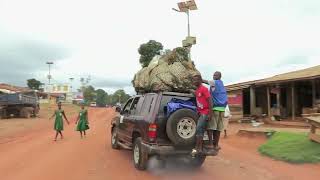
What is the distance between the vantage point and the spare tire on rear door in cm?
990

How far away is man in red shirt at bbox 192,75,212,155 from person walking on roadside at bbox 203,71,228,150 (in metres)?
0.23

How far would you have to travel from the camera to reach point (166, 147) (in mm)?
9953

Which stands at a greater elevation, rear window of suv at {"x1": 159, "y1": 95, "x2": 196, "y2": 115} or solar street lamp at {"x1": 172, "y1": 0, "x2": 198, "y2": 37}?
solar street lamp at {"x1": 172, "y1": 0, "x2": 198, "y2": 37}

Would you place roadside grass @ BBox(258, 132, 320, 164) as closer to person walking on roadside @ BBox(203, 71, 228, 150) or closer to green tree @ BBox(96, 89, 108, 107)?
person walking on roadside @ BBox(203, 71, 228, 150)

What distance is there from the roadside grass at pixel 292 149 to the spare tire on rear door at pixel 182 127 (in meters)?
3.37

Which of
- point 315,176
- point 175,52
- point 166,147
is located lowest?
point 315,176

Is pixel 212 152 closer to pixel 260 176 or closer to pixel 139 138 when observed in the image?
pixel 260 176

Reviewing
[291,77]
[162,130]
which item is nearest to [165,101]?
[162,130]

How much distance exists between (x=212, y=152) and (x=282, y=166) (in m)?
2.40

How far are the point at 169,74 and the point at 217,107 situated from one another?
98.8 inches

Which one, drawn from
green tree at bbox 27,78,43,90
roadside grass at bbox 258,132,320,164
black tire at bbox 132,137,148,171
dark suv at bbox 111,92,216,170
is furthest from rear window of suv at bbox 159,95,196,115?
green tree at bbox 27,78,43,90

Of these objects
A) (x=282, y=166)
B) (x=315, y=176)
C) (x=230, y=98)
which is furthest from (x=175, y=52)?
(x=230, y=98)

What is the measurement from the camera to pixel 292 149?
13.0m

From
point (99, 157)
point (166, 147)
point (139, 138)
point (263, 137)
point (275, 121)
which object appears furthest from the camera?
point (275, 121)
